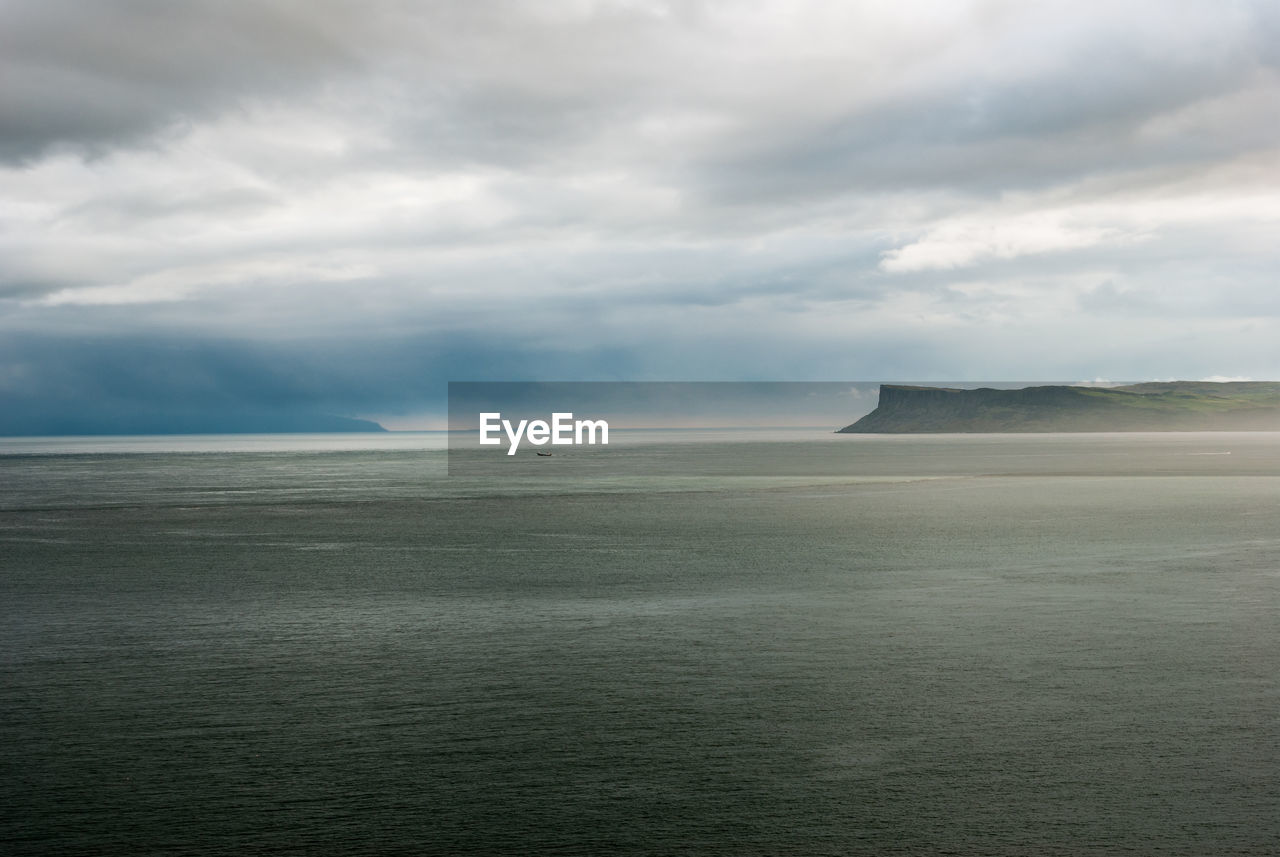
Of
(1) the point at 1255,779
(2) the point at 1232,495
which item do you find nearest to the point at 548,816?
(1) the point at 1255,779

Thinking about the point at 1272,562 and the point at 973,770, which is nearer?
the point at 973,770

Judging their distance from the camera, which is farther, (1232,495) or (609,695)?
(1232,495)

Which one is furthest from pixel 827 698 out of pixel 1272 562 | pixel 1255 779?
pixel 1272 562

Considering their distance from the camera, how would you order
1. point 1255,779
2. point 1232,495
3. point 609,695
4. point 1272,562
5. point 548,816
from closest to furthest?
1. point 548,816
2. point 1255,779
3. point 609,695
4. point 1272,562
5. point 1232,495

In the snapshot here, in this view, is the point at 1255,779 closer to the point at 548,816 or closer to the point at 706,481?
the point at 548,816

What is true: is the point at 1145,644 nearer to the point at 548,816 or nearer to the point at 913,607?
the point at 913,607

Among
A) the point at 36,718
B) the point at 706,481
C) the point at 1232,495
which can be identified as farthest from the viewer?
the point at 706,481
